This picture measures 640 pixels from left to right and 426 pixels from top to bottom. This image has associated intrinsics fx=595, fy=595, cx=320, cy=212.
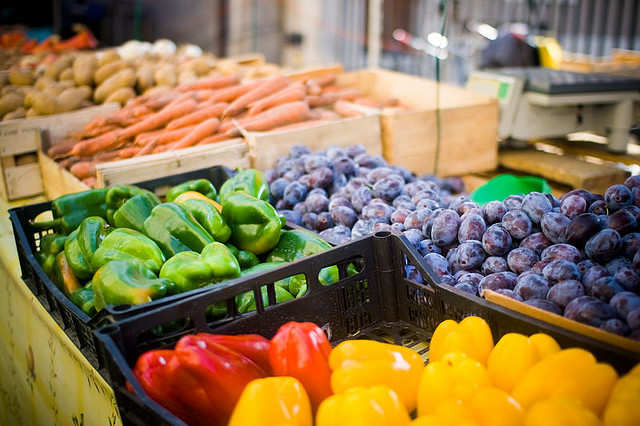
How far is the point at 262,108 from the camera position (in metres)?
3.07

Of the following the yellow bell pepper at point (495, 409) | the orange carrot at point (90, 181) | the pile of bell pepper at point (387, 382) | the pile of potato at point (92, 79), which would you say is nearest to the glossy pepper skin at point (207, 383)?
the pile of bell pepper at point (387, 382)

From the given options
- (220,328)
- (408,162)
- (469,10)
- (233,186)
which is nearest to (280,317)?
(220,328)

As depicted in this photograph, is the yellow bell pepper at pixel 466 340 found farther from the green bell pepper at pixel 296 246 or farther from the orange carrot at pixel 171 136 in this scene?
the orange carrot at pixel 171 136

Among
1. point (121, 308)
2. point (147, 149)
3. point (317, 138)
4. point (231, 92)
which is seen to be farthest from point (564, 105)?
point (121, 308)

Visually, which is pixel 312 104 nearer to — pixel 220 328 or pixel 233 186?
pixel 233 186

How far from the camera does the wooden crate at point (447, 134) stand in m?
2.82

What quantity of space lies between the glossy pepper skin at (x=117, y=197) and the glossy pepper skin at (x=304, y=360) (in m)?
0.98

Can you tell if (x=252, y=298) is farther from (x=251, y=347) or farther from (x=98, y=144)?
(x=98, y=144)

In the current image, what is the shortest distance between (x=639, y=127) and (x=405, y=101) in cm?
127

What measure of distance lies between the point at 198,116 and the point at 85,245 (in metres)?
1.51

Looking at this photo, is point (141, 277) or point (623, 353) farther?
point (141, 277)

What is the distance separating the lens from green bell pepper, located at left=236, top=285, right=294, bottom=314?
138 centimetres

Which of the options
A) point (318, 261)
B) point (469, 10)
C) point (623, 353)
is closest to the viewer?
point (623, 353)

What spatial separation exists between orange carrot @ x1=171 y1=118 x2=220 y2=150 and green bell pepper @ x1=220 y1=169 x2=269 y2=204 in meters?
0.86
